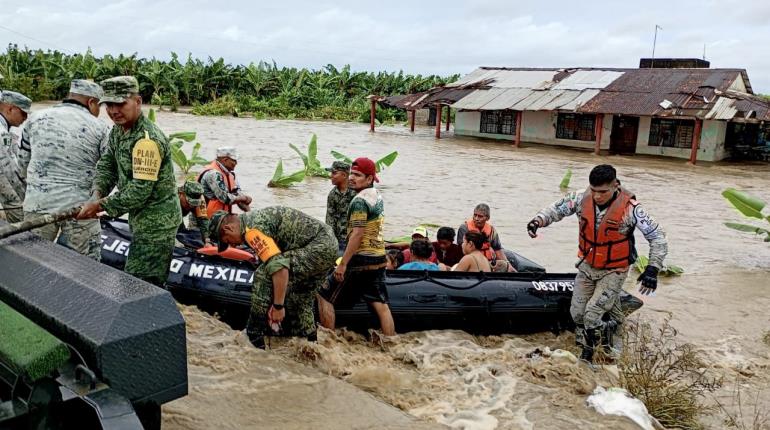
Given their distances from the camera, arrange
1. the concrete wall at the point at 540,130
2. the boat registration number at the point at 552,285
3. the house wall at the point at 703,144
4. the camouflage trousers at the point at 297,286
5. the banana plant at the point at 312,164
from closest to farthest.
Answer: the camouflage trousers at the point at 297,286 < the boat registration number at the point at 552,285 < the banana plant at the point at 312,164 < the house wall at the point at 703,144 < the concrete wall at the point at 540,130

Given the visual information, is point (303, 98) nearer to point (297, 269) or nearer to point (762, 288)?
point (762, 288)

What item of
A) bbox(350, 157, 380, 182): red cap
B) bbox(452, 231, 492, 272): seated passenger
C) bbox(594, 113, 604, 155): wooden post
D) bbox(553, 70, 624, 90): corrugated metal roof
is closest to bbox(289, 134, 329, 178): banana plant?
bbox(452, 231, 492, 272): seated passenger

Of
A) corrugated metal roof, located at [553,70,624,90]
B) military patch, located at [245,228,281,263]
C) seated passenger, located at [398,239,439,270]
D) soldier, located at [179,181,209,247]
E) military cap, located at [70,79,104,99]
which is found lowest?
seated passenger, located at [398,239,439,270]

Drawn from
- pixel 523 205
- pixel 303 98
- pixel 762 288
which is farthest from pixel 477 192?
pixel 303 98

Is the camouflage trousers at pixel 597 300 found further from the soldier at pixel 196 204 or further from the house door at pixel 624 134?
the house door at pixel 624 134

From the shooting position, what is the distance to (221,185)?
21.8 ft

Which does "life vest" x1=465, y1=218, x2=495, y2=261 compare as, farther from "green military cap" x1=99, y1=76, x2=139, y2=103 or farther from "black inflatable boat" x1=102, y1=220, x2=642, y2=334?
"green military cap" x1=99, y1=76, x2=139, y2=103

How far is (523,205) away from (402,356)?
9.17m

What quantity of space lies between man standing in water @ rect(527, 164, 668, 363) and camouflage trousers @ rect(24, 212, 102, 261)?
3263 millimetres

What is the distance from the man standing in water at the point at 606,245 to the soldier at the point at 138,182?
2.92m

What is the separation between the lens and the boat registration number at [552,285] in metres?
6.12

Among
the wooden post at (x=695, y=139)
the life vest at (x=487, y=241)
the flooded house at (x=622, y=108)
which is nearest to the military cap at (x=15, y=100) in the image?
the life vest at (x=487, y=241)

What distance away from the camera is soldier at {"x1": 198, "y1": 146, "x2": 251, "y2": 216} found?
661 cm

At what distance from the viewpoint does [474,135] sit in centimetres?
2761
